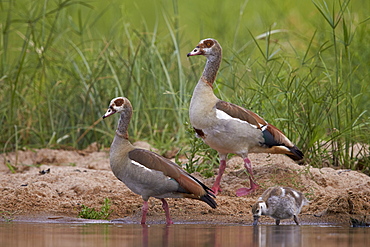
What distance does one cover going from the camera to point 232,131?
27.0 feet

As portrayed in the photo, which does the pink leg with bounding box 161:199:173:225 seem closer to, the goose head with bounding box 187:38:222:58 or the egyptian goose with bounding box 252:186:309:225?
the egyptian goose with bounding box 252:186:309:225

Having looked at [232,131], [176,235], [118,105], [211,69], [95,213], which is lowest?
[176,235]

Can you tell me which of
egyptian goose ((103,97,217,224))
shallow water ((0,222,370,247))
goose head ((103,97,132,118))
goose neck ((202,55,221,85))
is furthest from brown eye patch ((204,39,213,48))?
shallow water ((0,222,370,247))

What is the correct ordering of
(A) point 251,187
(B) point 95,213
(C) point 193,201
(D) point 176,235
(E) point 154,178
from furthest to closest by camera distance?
(A) point 251,187
(C) point 193,201
(B) point 95,213
(E) point 154,178
(D) point 176,235

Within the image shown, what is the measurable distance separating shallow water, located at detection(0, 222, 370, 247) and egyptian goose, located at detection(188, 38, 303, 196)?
1.44 metres

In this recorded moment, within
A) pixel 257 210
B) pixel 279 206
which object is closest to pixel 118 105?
pixel 257 210

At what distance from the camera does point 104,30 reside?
17.2 metres

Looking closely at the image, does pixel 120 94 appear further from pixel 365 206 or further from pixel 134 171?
pixel 365 206

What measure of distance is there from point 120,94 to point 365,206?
5400 millimetres

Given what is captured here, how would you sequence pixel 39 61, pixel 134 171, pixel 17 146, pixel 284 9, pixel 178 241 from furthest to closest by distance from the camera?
pixel 284 9 → pixel 39 61 → pixel 17 146 → pixel 134 171 → pixel 178 241

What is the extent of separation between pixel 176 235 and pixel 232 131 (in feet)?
7.69

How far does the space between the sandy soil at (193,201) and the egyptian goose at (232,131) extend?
33cm

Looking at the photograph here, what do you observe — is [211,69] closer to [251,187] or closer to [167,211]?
[251,187]

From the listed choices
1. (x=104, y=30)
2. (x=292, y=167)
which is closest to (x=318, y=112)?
(x=292, y=167)
